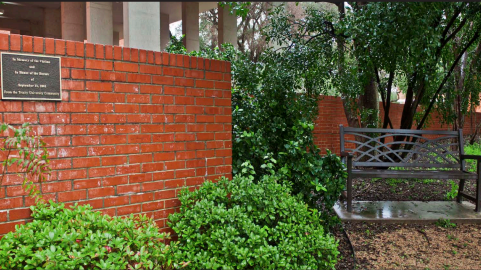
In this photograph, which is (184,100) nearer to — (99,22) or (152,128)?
(152,128)

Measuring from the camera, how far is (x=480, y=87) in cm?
1000

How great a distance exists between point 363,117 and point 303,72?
1.68 m

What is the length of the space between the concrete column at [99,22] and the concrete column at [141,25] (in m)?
2.09

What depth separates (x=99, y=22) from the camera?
11.1 m

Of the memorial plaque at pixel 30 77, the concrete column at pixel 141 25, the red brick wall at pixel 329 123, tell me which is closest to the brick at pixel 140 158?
the memorial plaque at pixel 30 77

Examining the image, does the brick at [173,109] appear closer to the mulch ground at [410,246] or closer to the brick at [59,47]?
the brick at [59,47]

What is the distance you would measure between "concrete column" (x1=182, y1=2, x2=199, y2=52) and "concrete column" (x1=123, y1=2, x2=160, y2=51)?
4670 mm

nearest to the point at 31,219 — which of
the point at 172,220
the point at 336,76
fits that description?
the point at 172,220

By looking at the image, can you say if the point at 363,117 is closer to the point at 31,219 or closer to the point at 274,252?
the point at 274,252

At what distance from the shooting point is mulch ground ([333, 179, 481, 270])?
4.10m

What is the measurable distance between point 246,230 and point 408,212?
3388 millimetres

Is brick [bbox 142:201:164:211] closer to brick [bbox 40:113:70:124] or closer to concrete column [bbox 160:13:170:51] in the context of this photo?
brick [bbox 40:113:70:124]

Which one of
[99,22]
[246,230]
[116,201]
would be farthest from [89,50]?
[99,22]

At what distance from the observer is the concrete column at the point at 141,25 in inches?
355
